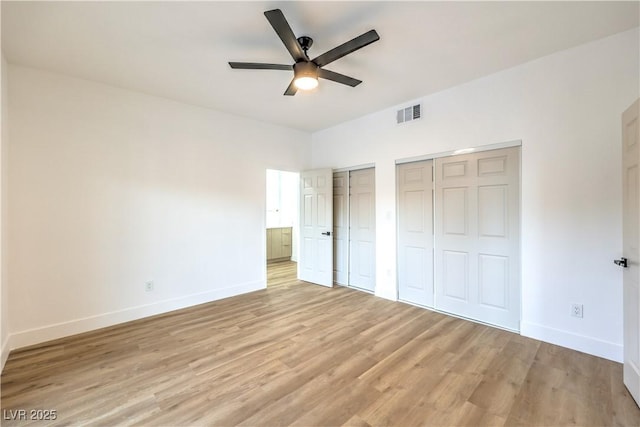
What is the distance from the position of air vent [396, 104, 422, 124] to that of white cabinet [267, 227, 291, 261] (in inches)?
162

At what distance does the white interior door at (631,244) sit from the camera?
6.20 feet

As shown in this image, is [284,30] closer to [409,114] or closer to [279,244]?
[409,114]

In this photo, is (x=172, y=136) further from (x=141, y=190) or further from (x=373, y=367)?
(x=373, y=367)

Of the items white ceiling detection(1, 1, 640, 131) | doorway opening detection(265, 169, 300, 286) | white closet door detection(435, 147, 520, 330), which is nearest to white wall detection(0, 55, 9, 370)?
white ceiling detection(1, 1, 640, 131)

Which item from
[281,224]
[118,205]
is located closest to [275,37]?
[118,205]

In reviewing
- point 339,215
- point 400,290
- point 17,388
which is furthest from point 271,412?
point 339,215

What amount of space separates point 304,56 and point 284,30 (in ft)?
1.18

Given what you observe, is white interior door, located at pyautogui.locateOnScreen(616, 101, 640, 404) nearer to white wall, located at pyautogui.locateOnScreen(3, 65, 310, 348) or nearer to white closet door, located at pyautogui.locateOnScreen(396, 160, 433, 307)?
white closet door, located at pyautogui.locateOnScreen(396, 160, 433, 307)

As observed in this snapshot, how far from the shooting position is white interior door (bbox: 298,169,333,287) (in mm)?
4738

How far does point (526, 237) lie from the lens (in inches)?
112

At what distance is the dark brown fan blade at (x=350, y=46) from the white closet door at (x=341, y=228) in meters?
2.67

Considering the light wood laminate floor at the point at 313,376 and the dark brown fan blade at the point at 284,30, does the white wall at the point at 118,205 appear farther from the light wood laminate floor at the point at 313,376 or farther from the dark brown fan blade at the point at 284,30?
the dark brown fan blade at the point at 284,30

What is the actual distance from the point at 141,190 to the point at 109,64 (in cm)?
143

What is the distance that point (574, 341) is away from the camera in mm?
2570
